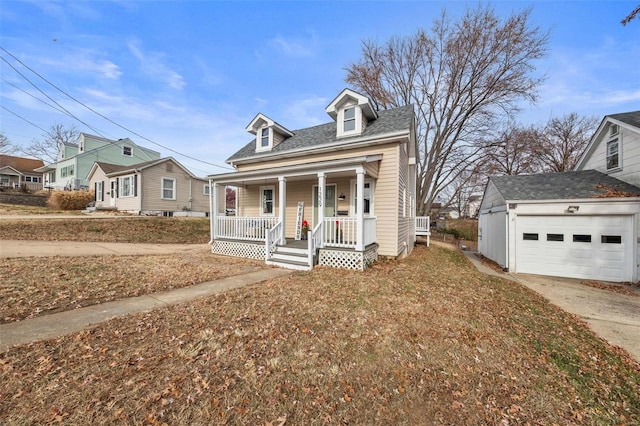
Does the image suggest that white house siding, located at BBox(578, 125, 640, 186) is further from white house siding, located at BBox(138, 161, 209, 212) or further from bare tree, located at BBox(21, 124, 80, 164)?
bare tree, located at BBox(21, 124, 80, 164)

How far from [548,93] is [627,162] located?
12496 mm

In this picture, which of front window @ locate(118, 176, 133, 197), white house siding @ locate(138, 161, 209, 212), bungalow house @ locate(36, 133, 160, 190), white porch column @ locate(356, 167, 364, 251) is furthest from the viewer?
bungalow house @ locate(36, 133, 160, 190)

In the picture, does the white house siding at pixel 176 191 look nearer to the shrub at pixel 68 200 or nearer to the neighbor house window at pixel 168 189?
the neighbor house window at pixel 168 189

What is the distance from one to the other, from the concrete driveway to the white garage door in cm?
65

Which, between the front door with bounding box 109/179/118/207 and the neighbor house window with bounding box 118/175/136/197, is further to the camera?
the front door with bounding box 109/179/118/207

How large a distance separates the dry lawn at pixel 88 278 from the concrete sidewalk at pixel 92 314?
30cm

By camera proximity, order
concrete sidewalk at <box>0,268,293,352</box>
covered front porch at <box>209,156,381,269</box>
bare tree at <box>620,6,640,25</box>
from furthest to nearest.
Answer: covered front porch at <box>209,156,381,269</box>
bare tree at <box>620,6,640,25</box>
concrete sidewalk at <box>0,268,293,352</box>

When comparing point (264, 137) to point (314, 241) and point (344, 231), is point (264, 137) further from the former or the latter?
point (344, 231)

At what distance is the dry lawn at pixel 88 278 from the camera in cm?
447

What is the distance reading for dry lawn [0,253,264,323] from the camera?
4473 mm

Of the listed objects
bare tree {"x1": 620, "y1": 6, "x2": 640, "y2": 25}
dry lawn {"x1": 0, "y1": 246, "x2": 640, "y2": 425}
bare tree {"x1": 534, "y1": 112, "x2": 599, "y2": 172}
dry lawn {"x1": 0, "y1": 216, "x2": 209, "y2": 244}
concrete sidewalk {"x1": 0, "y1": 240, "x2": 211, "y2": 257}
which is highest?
bare tree {"x1": 534, "y1": 112, "x2": 599, "y2": 172}

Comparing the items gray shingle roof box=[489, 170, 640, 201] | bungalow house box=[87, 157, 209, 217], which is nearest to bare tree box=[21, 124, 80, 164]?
bungalow house box=[87, 157, 209, 217]

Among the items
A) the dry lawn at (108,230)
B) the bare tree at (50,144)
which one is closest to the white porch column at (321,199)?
the dry lawn at (108,230)

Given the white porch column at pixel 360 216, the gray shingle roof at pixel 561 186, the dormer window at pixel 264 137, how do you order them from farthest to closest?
the dormer window at pixel 264 137, the gray shingle roof at pixel 561 186, the white porch column at pixel 360 216
